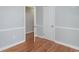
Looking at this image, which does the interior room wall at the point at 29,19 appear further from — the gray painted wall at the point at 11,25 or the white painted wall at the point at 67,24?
the white painted wall at the point at 67,24

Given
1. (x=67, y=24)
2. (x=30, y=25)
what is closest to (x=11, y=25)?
(x=30, y=25)

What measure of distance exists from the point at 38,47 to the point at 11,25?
1.54ft

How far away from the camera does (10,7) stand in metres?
1.40

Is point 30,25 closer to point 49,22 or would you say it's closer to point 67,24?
point 49,22

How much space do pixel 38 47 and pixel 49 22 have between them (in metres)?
0.38

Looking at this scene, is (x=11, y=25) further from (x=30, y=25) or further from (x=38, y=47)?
(x=38, y=47)

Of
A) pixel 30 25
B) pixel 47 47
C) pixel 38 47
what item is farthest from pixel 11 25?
pixel 47 47

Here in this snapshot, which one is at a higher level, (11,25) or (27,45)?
(11,25)

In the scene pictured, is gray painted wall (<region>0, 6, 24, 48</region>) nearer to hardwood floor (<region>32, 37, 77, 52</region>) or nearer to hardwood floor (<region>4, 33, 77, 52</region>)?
hardwood floor (<region>4, 33, 77, 52</region>)

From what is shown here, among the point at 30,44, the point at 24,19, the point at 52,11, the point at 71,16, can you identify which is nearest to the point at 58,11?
the point at 52,11

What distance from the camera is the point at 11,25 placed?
1413mm

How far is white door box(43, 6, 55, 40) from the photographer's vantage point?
1.44 meters
